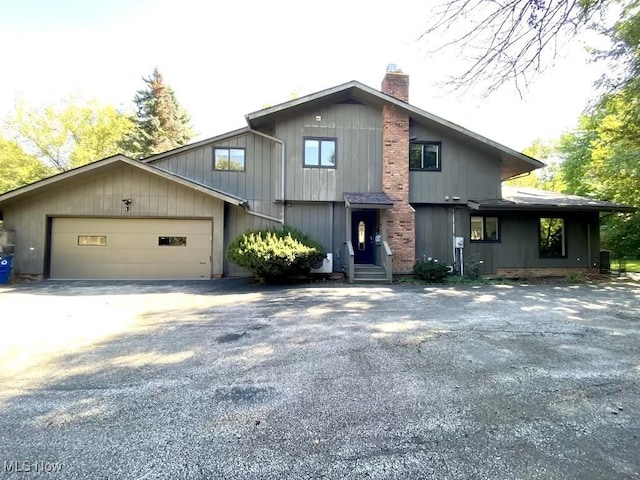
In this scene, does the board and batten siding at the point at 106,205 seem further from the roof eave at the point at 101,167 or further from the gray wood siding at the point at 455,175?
the gray wood siding at the point at 455,175

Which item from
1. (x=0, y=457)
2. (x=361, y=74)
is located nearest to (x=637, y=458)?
(x=0, y=457)

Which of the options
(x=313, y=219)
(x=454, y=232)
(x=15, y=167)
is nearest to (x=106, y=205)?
(x=313, y=219)

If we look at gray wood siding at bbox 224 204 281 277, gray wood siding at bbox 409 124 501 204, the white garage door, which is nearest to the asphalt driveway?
the white garage door

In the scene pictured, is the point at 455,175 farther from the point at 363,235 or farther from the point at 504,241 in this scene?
the point at 363,235

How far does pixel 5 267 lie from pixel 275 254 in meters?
8.51

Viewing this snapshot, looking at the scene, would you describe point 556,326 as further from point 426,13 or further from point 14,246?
point 14,246

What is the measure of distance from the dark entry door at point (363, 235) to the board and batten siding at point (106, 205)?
494cm

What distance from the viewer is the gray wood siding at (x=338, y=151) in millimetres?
12062

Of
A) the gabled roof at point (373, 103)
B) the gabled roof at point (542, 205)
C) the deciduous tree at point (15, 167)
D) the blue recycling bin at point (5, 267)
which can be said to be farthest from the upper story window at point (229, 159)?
the deciduous tree at point (15, 167)

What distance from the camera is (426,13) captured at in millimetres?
4641

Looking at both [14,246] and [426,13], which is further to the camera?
[14,246]

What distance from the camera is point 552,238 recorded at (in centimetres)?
1321

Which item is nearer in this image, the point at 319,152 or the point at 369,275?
the point at 369,275

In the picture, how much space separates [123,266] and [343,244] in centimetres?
751
